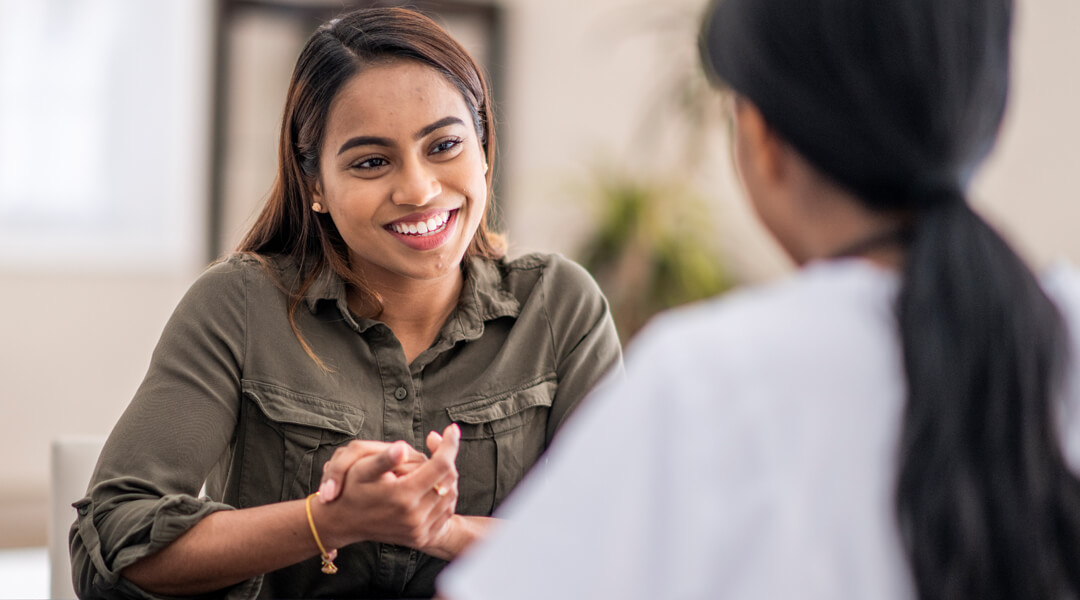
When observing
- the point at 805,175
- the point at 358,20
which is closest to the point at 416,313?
the point at 358,20

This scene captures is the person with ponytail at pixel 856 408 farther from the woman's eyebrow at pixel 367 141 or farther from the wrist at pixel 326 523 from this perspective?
the woman's eyebrow at pixel 367 141

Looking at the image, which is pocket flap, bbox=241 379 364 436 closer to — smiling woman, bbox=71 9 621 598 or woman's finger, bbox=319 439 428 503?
smiling woman, bbox=71 9 621 598

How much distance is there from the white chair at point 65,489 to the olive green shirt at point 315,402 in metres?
0.18

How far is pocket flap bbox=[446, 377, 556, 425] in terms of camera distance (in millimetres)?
1462

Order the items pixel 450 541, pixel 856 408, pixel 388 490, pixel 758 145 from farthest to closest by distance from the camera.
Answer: pixel 450 541 < pixel 388 490 < pixel 758 145 < pixel 856 408

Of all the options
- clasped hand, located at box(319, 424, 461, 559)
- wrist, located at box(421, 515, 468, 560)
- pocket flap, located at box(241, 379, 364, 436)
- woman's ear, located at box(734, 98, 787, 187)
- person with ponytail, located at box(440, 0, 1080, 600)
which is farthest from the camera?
pocket flap, located at box(241, 379, 364, 436)

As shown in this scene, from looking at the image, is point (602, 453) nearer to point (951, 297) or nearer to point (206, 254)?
point (951, 297)

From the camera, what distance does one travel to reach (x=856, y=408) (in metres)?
0.66

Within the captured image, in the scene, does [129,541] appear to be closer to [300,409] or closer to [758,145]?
[300,409]

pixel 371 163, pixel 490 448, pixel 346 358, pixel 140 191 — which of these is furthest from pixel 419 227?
pixel 140 191

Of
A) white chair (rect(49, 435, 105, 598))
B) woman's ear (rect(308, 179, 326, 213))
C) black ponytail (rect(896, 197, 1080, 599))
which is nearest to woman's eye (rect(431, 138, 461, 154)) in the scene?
woman's ear (rect(308, 179, 326, 213))

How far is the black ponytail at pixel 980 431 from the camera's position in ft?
2.14

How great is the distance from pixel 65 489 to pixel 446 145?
732mm

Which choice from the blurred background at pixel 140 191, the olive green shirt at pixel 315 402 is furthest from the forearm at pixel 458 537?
the blurred background at pixel 140 191
